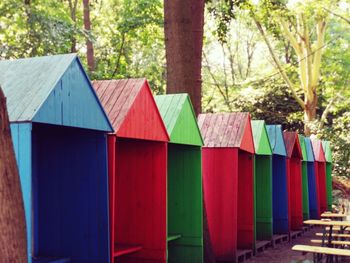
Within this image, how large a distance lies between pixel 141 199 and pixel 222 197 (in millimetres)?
3251

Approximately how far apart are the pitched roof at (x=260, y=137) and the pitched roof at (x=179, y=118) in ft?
12.1

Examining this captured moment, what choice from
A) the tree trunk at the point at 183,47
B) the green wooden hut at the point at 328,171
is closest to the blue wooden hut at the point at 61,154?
the tree trunk at the point at 183,47

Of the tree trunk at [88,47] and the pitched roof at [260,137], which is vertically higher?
the tree trunk at [88,47]

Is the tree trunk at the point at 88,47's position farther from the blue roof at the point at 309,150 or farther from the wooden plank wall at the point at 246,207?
the wooden plank wall at the point at 246,207

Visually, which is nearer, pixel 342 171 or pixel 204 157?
pixel 204 157

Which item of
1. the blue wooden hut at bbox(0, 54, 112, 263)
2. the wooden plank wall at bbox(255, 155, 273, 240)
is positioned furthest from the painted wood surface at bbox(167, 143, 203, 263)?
the wooden plank wall at bbox(255, 155, 273, 240)

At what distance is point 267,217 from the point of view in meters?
13.8

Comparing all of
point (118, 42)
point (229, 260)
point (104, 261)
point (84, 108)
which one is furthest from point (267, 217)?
point (118, 42)

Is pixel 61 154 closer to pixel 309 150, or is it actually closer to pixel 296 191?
pixel 296 191

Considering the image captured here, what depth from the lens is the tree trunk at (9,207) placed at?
3.55m

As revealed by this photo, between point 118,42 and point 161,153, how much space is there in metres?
17.5

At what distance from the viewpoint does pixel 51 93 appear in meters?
5.25

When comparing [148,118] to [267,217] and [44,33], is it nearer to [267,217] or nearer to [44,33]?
[267,217]

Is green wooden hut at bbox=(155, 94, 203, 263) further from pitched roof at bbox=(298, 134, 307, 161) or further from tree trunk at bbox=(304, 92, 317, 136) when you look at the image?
tree trunk at bbox=(304, 92, 317, 136)
